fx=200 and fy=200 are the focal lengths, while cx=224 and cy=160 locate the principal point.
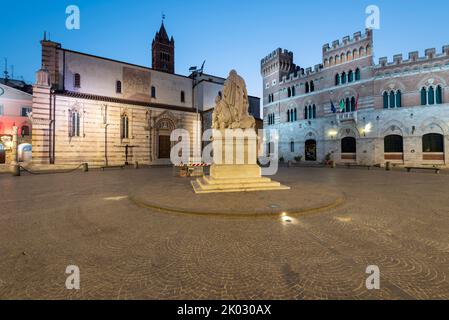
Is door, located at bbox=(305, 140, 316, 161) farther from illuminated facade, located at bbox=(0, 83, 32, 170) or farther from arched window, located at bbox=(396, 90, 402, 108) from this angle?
illuminated facade, located at bbox=(0, 83, 32, 170)

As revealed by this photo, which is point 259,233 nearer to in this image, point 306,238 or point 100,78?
point 306,238

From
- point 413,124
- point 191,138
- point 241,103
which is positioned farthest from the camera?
point 191,138

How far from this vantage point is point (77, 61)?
26078 mm

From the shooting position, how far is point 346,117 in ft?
90.1

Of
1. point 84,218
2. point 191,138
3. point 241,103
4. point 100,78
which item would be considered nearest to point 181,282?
point 84,218

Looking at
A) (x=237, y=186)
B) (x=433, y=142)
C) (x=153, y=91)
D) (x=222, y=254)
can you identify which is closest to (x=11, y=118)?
(x=153, y=91)

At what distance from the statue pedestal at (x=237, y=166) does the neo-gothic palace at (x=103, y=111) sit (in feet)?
70.9

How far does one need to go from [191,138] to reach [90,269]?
2956 cm

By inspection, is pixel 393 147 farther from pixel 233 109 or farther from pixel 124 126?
pixel 124 126

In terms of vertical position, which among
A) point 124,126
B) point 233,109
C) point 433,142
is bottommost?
point 433,142

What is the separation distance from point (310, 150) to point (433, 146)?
13875 mm

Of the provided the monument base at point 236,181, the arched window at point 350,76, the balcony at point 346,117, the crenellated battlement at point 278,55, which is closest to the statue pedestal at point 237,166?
the monument base at point 236,181

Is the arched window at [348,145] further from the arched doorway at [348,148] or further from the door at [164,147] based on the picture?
the door at [164,147]

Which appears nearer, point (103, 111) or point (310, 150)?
point (103, 111)
